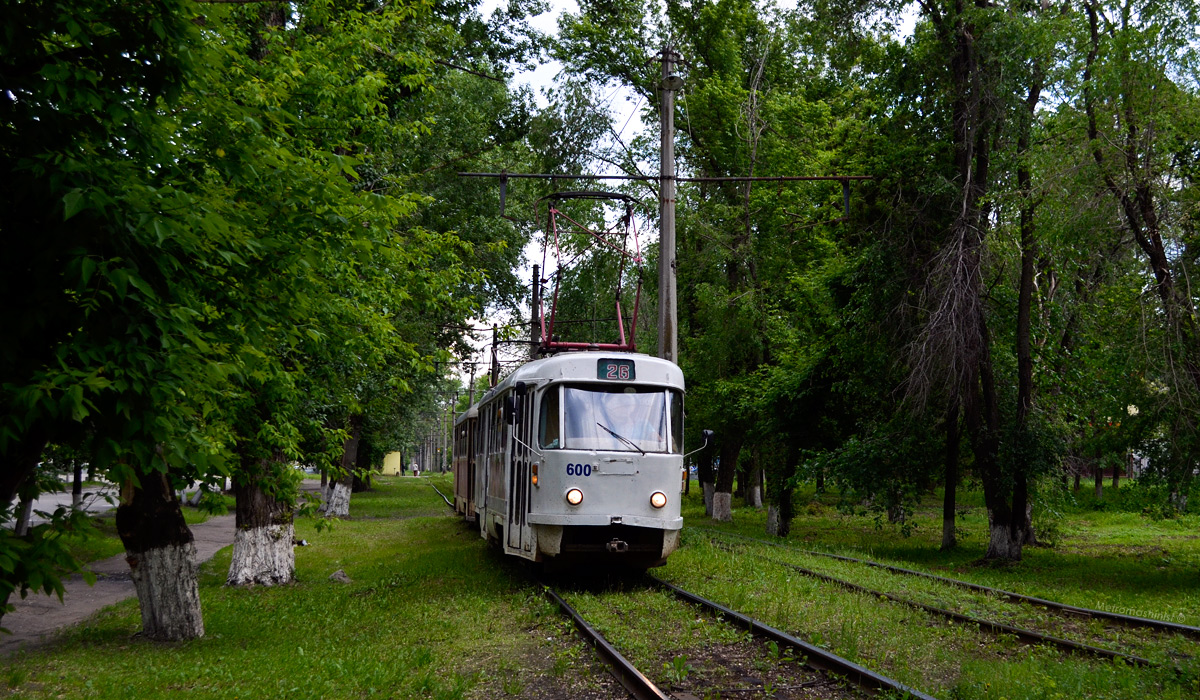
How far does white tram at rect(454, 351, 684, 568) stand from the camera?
41.3 ft

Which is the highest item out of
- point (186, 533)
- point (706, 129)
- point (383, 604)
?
point (706, 129)

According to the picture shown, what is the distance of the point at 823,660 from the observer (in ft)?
26.3

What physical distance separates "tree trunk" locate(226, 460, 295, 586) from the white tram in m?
5.09

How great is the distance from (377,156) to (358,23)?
368cm

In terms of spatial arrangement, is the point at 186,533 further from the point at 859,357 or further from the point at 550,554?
the point at 859,357

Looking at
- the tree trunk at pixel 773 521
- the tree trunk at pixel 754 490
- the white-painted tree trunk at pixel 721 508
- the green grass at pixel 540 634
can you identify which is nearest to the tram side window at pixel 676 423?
the green grass at pixel 540 634

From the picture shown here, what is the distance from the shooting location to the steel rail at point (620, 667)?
7284 mm

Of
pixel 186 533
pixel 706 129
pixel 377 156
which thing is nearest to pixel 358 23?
pixel 377 156

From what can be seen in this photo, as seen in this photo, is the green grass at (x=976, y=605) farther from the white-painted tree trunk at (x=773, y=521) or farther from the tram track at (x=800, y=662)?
the white-painted tree trunk at (x=773, y=521)

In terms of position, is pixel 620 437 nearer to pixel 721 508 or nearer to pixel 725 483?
pixel 725 483

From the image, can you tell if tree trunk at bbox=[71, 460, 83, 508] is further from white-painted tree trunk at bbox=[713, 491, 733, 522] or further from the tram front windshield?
white-painted tree trunk at bbox=[713, 491, 733, 522]

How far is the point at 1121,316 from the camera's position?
53.8ft

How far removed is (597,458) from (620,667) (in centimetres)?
462

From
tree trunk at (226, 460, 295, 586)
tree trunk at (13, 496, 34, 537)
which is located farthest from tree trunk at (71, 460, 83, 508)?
tree trunk at (226, 460, 295, 586)
